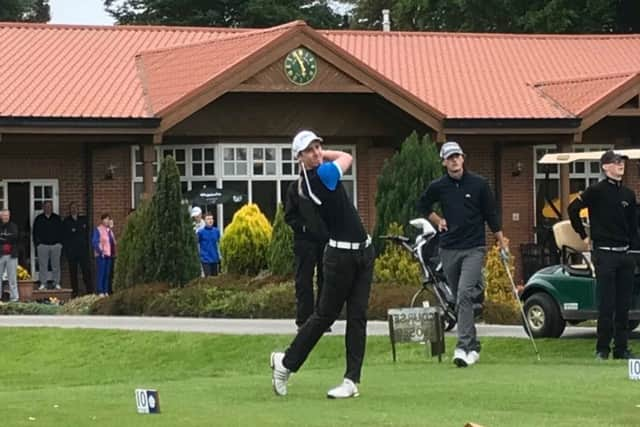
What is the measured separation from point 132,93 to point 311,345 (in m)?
19.4

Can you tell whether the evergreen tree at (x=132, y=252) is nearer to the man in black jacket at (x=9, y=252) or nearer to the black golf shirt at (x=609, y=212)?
the man in black jacket at (x=9, y=252)

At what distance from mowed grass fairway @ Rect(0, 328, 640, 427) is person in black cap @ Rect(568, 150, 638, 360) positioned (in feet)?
1.30

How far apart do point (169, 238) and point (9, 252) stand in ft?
11.8

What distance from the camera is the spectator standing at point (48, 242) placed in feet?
91.0

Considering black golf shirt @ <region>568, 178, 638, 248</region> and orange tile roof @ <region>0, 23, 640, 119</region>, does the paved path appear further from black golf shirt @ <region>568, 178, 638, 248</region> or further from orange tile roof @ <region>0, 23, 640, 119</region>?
orange tile roof @ <region>0, 23, 640, 119</region>

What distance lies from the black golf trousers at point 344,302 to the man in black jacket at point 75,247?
723 inches

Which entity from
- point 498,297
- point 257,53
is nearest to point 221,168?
point 257,53

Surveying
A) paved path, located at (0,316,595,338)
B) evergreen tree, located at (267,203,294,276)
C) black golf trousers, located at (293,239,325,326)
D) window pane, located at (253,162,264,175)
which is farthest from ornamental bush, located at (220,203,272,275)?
black golf trousers, located at (293,239,325,326)

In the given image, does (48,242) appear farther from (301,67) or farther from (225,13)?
(225,13)

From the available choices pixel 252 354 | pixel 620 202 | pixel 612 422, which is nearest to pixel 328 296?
pixel 612 422

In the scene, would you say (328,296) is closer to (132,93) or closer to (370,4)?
(132,93)

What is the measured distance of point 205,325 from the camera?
61.7 ft

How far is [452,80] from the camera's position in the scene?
3253 centimetres

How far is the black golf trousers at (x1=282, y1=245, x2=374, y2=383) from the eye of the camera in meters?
10.1
